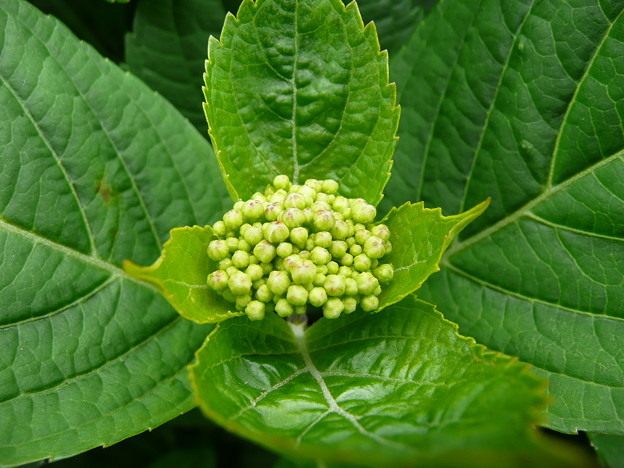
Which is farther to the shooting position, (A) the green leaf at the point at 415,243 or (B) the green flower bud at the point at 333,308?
(B) the green flower bud at the point at 333,308

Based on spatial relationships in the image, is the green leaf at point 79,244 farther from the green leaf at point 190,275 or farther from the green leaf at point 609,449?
the green leaf at point 609,449

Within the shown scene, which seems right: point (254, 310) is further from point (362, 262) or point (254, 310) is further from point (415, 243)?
point (415, 243)

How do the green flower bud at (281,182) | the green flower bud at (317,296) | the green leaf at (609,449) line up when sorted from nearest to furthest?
the green flower bud at (317,296) < the green flower bud at (281,182) < the green leaf at (609,449)

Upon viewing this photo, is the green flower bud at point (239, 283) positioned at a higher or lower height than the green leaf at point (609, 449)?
higher

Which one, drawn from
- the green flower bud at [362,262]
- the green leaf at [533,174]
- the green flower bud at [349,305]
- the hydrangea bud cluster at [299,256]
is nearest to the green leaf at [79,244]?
the hydrangea bud cluster at [299,256]

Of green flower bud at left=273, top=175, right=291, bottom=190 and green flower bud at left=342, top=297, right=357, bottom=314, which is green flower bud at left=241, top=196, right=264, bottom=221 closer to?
green flower bud at left=273, top=175, right=291, bottom=190

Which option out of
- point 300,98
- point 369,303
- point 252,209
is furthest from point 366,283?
point 300,98
